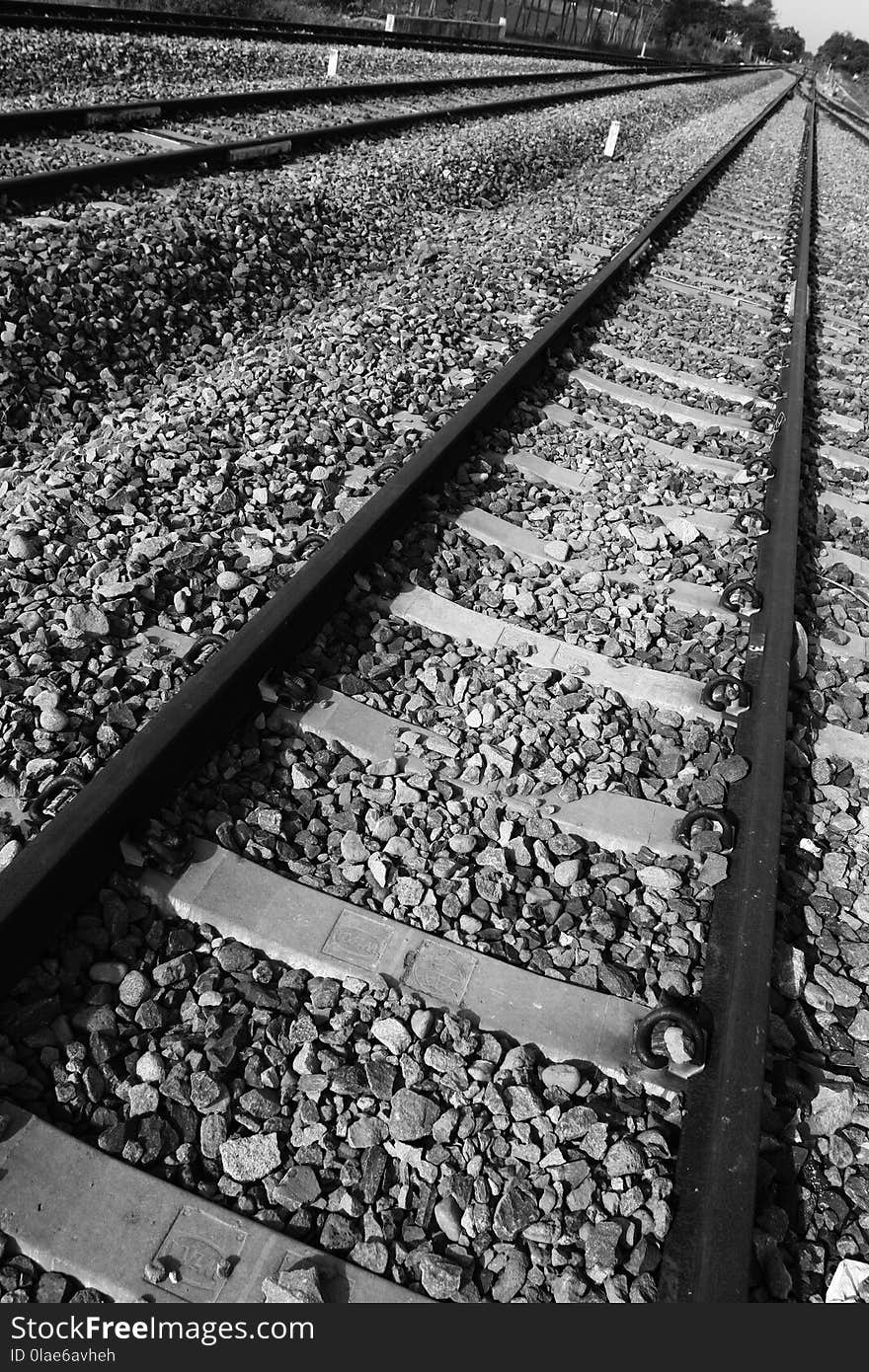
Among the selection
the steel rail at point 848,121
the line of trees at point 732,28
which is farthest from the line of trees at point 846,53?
the steel rail at point 848,121

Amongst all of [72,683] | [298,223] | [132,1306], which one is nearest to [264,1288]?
[132,1306]

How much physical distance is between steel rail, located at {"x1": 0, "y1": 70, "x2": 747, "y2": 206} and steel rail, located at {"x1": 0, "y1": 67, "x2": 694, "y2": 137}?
1.00 metres

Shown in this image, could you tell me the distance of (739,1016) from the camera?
2.20 metres

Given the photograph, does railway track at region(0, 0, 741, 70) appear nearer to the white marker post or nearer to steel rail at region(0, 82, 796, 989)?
the white marker post

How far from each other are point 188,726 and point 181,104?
10874mm

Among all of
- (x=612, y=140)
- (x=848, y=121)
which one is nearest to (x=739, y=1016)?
(x=612, y=140)

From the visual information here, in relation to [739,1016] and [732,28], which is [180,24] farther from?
[732,28]

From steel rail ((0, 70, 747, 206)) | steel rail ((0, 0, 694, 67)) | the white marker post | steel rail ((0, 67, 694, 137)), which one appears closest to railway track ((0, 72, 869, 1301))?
steel rail ((0, 70, 747, 206))

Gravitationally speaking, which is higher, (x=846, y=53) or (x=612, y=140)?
(x=846, y=53)

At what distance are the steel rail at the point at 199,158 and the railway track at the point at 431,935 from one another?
15.7ft

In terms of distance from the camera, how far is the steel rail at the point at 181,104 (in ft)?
30.2

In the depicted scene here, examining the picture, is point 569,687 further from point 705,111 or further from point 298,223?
point 705,111

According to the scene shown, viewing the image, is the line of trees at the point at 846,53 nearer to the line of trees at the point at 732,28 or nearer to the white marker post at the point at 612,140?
the line of trees at the point at 732,28

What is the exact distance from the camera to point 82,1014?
86.1 inches
